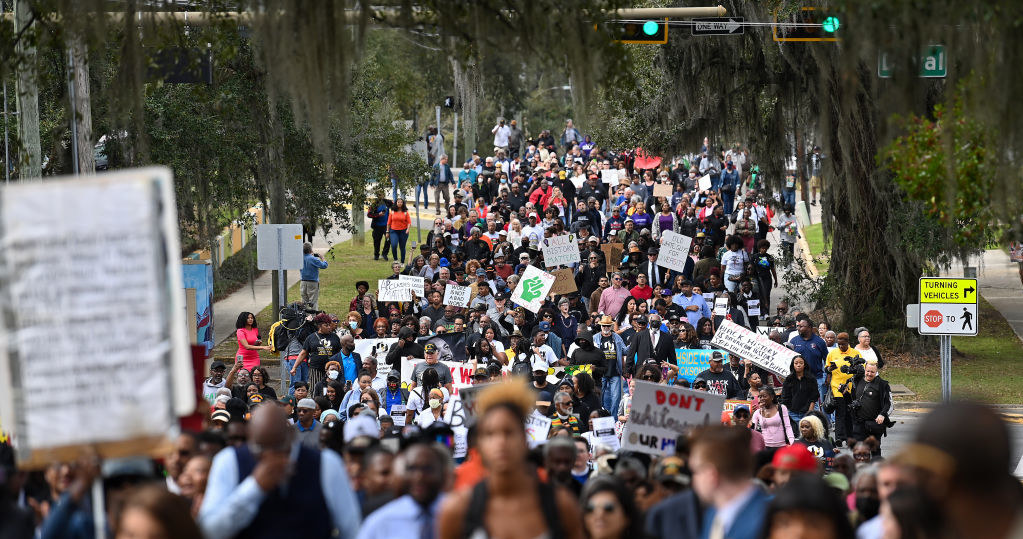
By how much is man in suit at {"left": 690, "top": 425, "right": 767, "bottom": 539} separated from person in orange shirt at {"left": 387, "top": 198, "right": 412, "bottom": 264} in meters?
23.7

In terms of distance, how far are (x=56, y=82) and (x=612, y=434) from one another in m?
9.72

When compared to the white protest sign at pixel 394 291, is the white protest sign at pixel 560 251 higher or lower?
higher

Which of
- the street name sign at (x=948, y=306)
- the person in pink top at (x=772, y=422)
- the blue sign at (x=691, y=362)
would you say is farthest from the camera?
the blue sign at (x=691, y=362)

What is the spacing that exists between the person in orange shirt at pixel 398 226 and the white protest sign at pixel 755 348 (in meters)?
13.9

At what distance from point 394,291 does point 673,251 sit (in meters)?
4.53

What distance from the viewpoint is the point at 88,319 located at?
208 inches

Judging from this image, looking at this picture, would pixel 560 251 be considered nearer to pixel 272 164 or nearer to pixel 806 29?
pixel 272 164

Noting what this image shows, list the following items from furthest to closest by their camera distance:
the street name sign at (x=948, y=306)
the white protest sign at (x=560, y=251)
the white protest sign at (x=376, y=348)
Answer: the white protest sign at (x=560, y=251) < the white protest sign at (x=376, y=348) < the street name sign at (x=948, y=306)

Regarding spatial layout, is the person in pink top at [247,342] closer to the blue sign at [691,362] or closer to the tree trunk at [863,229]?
the blue sign at [691,362]

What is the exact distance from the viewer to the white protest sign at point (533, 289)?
19.5m

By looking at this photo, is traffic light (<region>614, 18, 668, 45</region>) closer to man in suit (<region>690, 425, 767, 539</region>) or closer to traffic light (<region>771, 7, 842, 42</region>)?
traffic light (<region>771, 7, 842, 42</region>)

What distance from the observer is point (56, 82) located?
701 inches

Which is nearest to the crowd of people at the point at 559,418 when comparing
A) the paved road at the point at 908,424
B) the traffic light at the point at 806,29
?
the paved road at the point at 908,424

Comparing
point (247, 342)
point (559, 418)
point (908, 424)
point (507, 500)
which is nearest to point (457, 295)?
point (247, 342)
